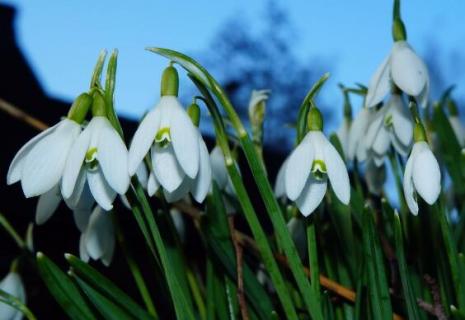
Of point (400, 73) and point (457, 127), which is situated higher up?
point (400, 73)

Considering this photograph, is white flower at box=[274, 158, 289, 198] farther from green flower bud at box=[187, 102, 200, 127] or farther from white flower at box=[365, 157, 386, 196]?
green flower bud at box=[187, 102, 200, 127]

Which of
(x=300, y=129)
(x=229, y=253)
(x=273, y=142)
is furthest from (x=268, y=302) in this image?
(x=273, y=142)

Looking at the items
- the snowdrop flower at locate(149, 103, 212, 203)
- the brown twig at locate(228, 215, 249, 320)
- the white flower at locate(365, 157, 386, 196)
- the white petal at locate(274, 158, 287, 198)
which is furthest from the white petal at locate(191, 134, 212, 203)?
the white flower at locate(365, 157, 386, 196)

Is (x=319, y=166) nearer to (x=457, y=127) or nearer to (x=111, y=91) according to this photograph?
(x=111, y=91)

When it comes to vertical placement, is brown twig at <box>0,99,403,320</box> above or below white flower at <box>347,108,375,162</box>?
below

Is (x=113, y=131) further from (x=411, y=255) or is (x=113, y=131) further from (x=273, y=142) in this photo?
(x=273, y=142)

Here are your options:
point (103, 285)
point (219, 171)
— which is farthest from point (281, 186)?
point (103, 285)

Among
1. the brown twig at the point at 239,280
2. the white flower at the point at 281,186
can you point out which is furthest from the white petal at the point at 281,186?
the brown twig at the point at 239,280
